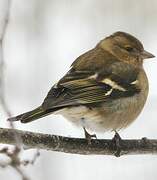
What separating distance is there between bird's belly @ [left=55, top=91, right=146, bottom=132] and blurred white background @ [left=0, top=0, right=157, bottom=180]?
144cm

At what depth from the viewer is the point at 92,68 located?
4.76 m

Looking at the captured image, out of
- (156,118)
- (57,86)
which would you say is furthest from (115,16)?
(57,86)

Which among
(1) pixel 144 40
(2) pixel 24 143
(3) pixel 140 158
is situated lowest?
(3) pixel 140 158

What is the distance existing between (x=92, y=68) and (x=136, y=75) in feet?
1.71

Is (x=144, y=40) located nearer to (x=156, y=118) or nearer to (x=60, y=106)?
(x=156, y=118)

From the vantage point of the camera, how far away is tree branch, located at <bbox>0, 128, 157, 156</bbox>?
144 inches

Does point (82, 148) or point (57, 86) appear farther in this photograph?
point (57, 86)

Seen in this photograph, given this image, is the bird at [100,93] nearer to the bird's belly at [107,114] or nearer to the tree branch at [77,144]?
the bird's belly at [107,114]

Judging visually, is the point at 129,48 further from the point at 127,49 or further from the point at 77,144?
the point at 77,144

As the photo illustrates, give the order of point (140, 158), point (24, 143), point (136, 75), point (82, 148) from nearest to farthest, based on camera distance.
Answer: point (24, 143)
point (82, 148)
point (136, 75)
point (140, 158)

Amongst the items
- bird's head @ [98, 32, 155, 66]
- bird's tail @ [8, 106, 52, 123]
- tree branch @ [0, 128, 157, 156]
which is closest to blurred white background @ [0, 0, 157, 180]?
bird's head @ [98, 32, 155, 66]

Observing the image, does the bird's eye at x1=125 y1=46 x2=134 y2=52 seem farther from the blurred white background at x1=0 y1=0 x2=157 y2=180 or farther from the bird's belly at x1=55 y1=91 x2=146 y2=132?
the blurred white background at x1=0 y1=0 x2=157 y2=180

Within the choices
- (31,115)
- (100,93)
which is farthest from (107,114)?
(31,115)

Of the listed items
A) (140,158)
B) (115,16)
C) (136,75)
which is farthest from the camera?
(115,16)
